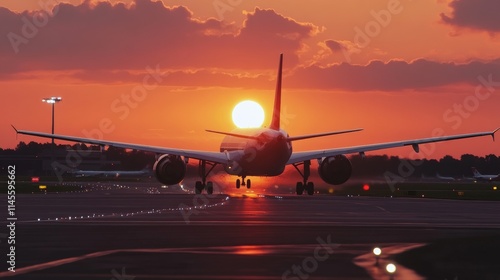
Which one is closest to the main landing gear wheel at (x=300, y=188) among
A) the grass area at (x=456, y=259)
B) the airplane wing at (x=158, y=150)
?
the airplane wing at (x=158, y=150)

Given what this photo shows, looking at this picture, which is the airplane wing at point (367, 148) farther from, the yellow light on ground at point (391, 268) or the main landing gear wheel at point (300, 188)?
the yellow light on ground at point (391, 268)

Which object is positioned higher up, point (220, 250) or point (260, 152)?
point (260, 152)

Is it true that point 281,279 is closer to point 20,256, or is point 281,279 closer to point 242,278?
point 242,278

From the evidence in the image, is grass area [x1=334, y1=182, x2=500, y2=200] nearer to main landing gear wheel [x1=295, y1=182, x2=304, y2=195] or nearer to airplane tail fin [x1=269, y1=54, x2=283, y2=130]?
main landing gear wheel [x1=295, y1=182, x2=304, y2=195]

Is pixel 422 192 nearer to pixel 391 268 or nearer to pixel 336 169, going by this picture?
pixel 336 169

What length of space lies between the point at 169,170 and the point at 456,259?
48.4 metres

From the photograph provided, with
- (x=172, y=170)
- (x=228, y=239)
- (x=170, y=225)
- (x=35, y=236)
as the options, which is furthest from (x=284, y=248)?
(x=172, y=170)

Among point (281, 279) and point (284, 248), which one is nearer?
point (281, 279)

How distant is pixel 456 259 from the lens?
76.7 ft

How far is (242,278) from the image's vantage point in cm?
1934

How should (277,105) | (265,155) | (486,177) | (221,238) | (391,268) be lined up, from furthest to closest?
(486,177)
(277,105)
(265,155)
(221,238)
(391,268)

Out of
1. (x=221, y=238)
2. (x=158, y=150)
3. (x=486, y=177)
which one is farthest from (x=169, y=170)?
(x=486, y=177)

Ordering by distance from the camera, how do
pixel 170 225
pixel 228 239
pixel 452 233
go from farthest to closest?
1. pixel 170 225
2. pixel 452 233
3. pixel 228 239

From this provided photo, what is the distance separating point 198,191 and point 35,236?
45418mm
